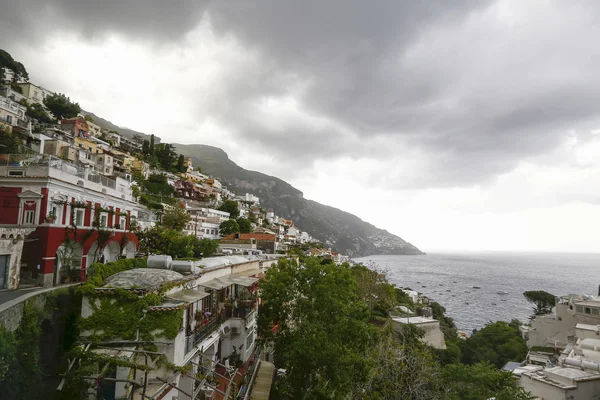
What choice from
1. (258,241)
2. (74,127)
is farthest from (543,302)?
(74,127)

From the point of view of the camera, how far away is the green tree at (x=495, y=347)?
3781 centimetres

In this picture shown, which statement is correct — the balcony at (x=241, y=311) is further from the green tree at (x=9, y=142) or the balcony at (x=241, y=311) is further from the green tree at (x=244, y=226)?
the green tree at (x=244, y=226)

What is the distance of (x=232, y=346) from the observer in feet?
70.8

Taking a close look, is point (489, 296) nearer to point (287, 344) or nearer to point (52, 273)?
point (287, 344)

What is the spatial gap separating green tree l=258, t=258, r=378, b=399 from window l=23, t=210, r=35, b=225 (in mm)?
13409

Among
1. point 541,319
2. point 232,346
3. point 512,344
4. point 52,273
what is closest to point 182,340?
point 232,346

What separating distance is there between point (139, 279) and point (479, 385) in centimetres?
1794

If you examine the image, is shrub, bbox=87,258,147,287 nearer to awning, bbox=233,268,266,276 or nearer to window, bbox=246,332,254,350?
window, bbox=246,332,254,350

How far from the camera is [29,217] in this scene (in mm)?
18078

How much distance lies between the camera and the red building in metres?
17.9

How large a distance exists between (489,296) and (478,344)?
69924 mm

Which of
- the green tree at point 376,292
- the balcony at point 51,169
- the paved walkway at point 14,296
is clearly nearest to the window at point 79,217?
the balcony at point 51,169

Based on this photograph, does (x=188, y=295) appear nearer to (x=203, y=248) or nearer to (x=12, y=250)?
(x=12, y=250)

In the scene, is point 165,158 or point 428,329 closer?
point 428,329
